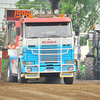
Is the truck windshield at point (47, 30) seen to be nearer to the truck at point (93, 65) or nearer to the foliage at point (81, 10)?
the truck at point (93, 65)

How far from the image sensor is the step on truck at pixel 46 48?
13.8 metres

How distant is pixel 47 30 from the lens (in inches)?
550

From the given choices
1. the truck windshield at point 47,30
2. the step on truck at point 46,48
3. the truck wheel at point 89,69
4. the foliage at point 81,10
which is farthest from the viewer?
the foliage at point 81,10

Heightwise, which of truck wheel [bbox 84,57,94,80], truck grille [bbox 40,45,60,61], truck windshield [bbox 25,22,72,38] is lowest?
truck wheel [bbox 84,57,94,80]

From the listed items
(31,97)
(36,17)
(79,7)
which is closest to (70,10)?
(79,7)

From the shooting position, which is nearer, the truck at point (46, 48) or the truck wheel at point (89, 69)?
the truck at point (46, 48)

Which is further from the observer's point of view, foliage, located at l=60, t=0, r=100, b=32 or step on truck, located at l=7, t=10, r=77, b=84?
foliage, located at l=60, t=0, r=100, b=32

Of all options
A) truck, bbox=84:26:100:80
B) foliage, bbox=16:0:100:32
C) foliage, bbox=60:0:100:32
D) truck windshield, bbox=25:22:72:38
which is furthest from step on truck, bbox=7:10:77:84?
foliage, bbox=60:0:100:32

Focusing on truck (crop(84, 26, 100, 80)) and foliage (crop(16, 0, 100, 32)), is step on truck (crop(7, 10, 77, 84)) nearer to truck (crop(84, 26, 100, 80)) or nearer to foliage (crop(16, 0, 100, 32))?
truck (crop(84, 26, 100, 80))

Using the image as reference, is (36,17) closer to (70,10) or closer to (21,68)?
(21,68)

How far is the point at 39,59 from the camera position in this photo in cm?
1384

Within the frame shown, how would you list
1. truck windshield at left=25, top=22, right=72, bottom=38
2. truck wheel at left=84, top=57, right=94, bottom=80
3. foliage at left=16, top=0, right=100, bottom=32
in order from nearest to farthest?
truck windshield at left=25, top=22, right=72, bottom=38 → truck wheel at left=84, top=57, right=94, bottom=80 → foliage at left=16, top=0, right=100, bottom=32

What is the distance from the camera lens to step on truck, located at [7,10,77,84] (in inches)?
542

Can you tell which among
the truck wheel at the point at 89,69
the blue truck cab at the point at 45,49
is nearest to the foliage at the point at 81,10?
the truck wheel at the point at 89,69
